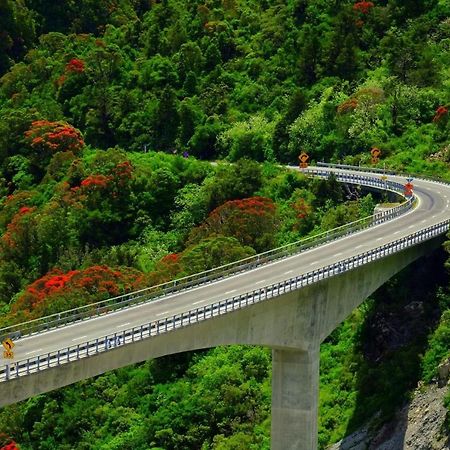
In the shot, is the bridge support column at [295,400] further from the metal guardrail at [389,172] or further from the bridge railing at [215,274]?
the metal guardrail at [389,172]

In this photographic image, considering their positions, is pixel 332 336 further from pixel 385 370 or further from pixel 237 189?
pixel 237 189

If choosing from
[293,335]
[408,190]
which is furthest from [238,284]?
[408,190]

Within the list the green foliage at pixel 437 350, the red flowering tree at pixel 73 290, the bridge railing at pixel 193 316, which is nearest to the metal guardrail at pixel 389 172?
the bridge railing at pixel 193 316

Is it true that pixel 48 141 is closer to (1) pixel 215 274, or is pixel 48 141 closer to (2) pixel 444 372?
(1) pixel 215 274

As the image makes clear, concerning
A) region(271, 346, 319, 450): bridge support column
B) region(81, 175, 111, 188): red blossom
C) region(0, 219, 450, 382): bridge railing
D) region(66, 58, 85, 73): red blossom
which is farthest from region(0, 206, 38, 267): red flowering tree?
region(0, 219, 450, 382): bridge railing

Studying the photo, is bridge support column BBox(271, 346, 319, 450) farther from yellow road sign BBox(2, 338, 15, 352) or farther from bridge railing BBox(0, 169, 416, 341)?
yellow road sign BBox(2, 338, 15, 352)
